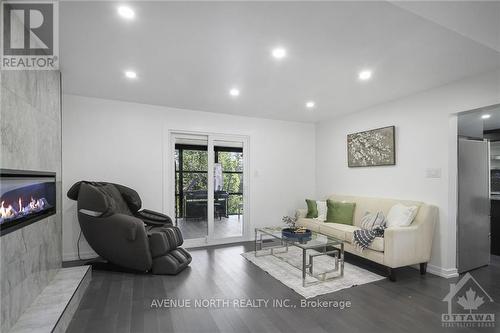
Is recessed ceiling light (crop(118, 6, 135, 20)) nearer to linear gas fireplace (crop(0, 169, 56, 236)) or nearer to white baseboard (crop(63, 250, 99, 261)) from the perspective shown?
linear gas fireplace (crop(0, 169, 56, 236))

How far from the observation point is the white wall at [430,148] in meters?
3.03

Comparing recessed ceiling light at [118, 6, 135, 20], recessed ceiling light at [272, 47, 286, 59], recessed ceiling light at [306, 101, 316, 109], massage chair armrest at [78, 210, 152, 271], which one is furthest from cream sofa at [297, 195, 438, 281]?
recessed ceiling light at [118, 6, 135, 20]

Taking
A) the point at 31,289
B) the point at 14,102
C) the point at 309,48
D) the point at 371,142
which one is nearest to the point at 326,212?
the point at 371,142

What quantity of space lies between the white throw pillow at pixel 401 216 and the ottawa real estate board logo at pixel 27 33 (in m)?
4.18

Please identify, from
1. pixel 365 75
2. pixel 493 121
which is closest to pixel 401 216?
pixel 365 75

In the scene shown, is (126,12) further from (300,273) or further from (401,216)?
(401,216)

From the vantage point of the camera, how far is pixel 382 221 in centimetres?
347

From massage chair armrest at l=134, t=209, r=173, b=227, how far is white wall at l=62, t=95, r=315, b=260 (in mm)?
389

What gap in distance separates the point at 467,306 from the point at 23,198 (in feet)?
13.6

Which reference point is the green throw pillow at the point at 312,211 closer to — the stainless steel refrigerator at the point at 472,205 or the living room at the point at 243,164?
the living room at the point at 243,164

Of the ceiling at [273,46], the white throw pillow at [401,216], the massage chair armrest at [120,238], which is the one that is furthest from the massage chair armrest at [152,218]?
the white throw pillow at [401,216]

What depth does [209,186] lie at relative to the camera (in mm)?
4688

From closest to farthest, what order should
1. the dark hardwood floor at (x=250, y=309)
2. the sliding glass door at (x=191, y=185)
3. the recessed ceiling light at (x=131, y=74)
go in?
the dark hardwood floor at (x=250, y=309)
the recessed ceiling light at (x=131, y=74)
the sliding glass door at (x=191, y=185)

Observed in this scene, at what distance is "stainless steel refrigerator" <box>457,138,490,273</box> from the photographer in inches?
129
